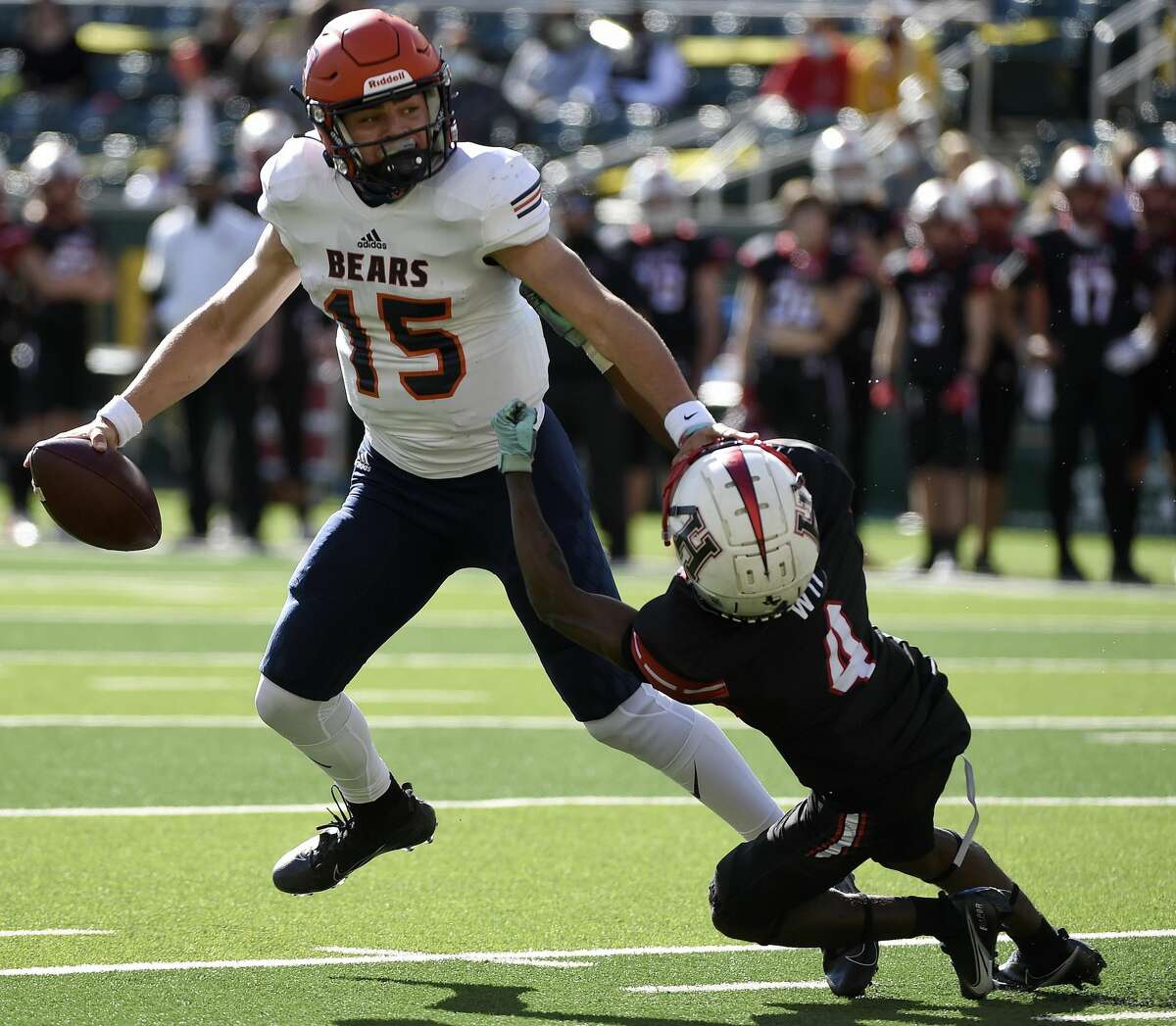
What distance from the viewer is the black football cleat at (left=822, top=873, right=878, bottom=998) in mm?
3748

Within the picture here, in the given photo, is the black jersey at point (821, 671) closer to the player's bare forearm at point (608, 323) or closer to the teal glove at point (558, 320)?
the player's bare forearm at point (608, 323)

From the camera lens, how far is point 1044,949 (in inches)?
148

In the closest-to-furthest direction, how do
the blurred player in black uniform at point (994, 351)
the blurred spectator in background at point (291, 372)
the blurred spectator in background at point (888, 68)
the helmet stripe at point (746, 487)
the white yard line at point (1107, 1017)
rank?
the helmet stripe at point (746, 487), the white yard line at point (1107, 1017), the blurred player in black uniform at point (994, 351), the blurred spectator in background at point (291, 372), the blurred spectator in background at point (888, 68)

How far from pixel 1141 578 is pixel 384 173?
712 cm

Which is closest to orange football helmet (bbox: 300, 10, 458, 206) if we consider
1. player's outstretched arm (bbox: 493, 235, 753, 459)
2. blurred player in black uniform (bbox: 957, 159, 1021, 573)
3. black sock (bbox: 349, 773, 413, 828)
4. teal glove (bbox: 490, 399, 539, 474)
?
player's outstretched arm (bbox: 493, 235, 753, 459)

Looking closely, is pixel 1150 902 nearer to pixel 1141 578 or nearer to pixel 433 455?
pixel 433 455

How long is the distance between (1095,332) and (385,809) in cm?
682

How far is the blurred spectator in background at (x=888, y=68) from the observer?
1476 centimetres

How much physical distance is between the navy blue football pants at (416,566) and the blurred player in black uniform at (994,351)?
6914 millimetres

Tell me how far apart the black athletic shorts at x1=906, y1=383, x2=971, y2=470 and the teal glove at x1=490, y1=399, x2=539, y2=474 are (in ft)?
23.4

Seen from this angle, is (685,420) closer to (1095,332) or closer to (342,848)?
(342,848)

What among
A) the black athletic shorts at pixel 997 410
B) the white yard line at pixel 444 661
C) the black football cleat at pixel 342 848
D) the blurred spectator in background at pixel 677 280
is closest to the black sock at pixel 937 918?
the black football cleat at pixel 342 848


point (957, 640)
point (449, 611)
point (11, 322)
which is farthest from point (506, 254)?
point (11, 322)

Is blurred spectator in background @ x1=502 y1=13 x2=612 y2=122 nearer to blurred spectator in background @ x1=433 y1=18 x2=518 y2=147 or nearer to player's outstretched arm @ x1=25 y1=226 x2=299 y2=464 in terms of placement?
blurred spectator in background @ x1=433 y1=18 x2=518 y2=147
